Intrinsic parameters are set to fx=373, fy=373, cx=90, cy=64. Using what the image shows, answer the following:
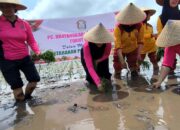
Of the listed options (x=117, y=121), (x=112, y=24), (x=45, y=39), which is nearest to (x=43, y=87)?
(x=117, y=121)

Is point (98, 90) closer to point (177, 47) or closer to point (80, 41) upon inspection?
point (177, 47)

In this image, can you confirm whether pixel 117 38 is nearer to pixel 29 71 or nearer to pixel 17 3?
pixel 29 71

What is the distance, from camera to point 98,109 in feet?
14.9

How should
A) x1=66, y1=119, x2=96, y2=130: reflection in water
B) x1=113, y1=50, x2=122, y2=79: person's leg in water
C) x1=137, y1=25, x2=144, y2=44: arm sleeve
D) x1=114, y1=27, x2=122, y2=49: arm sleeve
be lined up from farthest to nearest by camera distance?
x1=113, y1=50, x2=122, y2=79: person's leg in water < x1=137, y1=25, x2=144, y2=44: arm sleeve < x1=114, y1=27, x2=122, y2=49: arm sleeve < x1=66, y1=119, x2=96, y2=130: reflection in water

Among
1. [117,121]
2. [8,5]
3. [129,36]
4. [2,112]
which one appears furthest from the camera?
[129,36]

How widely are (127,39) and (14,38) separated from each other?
6.60 ft

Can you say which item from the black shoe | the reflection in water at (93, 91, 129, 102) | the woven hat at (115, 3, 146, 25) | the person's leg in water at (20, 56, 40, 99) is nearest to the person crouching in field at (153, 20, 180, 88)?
the reflection in water at (93, 91, 129, 102)

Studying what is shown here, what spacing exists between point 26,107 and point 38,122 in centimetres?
81

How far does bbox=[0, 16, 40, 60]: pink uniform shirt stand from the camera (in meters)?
5.11

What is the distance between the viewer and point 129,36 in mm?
6254

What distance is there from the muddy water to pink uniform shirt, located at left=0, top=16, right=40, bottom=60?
0.70 meters

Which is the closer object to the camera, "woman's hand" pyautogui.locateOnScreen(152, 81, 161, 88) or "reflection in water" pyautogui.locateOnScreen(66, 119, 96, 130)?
"reflection in water" pyautogui.locateOnScreen(66, 119, 96, 130)

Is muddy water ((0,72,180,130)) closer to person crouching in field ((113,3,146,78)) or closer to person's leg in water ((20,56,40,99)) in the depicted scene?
person's leg in water ((20,56,40,99))

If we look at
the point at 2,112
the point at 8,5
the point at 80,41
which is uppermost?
the point at 8,5
